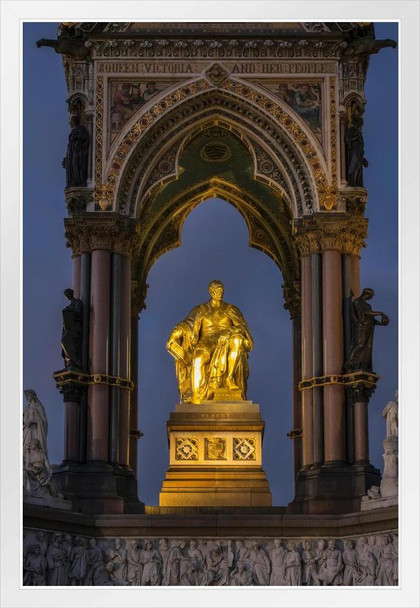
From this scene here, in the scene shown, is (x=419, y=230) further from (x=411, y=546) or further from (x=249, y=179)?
(x=249, y=179)

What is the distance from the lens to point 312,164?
3262cm

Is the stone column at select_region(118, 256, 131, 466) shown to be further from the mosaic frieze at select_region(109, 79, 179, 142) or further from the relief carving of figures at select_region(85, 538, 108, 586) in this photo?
the mosaic frieze at select_region(109, 79, 179, 142)

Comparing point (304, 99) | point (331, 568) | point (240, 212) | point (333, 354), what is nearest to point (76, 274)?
point (333, 354)

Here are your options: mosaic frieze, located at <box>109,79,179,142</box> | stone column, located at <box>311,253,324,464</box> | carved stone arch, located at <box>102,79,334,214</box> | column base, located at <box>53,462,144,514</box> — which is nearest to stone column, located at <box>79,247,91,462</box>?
column base, located at <box>53,462,144,514</box>

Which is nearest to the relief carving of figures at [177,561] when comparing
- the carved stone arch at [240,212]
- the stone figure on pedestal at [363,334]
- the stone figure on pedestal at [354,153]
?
the stone figure on pedestal at [363,334]

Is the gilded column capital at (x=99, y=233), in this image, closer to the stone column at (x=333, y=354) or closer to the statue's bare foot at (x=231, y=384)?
the statue's bare foot at (x=231, y=384)

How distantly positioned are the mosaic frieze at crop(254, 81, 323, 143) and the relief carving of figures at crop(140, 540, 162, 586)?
809 cm

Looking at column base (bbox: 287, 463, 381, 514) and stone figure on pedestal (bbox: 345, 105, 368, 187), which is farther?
stone figure on pedestal (bbox: 345, 105, 368, 187)

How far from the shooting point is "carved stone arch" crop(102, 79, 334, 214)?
32.6 metres

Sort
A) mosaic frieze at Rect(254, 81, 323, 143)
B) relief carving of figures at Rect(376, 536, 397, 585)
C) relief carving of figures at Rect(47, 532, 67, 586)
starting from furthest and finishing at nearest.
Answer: mosaic frieze at Rect(254, 81, 323, 143) < relief carving of figures at Rect(47, 532, 67, 586) < relief carving of figures at Rect(376, 536, 397, 585)

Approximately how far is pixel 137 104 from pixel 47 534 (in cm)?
811

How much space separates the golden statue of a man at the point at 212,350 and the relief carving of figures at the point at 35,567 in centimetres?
542

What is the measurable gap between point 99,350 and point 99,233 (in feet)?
6.89

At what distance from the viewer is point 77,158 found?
32500mm
